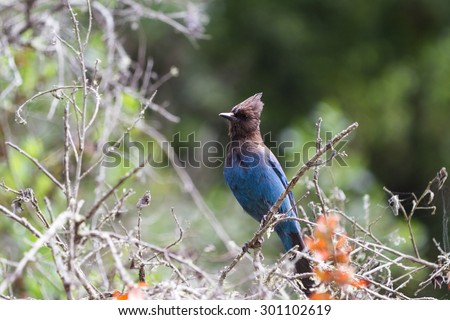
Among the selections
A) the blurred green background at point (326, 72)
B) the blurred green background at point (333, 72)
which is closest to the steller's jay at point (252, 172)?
the blurred green background at point (326, 72)

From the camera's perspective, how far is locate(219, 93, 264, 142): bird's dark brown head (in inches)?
208

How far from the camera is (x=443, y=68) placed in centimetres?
1111

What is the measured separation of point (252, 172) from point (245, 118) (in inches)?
15.2

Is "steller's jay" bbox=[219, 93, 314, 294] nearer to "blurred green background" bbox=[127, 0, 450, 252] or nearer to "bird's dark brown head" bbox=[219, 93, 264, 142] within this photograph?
"bird's dark brown head" bbox=[219, 93, 264, 142]

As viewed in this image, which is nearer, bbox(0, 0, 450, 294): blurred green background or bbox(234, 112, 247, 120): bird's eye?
bbox(234, 112, 247, 120): bird's eye

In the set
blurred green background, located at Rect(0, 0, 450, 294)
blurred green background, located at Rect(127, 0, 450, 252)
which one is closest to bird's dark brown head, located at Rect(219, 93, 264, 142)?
blurred green background, located at Rect(0, 0, 450, 294)

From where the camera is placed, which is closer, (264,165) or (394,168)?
(264,165)

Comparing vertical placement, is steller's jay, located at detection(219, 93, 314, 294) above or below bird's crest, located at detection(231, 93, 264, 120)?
below

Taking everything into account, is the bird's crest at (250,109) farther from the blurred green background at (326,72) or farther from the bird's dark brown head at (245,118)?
the blurred green background at (326,72)

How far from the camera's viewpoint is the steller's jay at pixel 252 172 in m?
5.20

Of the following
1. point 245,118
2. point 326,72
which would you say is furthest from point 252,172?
point 326,72
